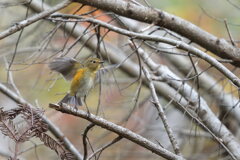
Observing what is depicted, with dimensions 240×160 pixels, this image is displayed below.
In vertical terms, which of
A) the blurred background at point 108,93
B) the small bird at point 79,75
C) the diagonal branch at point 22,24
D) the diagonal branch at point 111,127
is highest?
the blurred background at point 108,93

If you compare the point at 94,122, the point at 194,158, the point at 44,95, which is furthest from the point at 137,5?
the point at 44,95

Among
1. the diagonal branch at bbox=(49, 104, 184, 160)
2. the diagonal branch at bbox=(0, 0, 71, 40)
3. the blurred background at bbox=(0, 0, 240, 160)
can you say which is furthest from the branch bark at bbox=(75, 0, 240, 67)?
the blurred background at bbox=(0, 0, 240, 160)

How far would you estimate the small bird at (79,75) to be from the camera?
4.34m

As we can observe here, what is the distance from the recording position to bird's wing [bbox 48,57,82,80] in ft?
13.6

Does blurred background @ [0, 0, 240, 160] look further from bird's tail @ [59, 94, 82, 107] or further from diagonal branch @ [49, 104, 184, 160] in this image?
diagonal branch @ [49, 104, 184, 160]

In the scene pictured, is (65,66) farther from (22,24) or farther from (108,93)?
(108,93)

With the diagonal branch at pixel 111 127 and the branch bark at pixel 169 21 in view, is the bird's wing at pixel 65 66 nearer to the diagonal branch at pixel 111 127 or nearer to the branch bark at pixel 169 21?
the branch bark at pixel 169 21

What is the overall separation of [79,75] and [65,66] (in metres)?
0.16

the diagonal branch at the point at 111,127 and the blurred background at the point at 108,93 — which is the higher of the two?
the blurred background at the point at 108,93

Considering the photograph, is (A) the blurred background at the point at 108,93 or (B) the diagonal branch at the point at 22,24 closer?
(B) the diagonal branch at the point at 22,24

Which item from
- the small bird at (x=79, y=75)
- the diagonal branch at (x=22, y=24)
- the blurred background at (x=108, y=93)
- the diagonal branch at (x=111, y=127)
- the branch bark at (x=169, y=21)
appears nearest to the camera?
the diagonal branch at (x=111, y=127)

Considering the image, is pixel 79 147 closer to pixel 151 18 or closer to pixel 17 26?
pixel 151 18

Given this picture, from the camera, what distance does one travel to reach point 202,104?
4.75 meters

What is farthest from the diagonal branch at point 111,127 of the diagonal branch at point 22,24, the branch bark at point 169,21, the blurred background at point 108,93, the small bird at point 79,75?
the blurred background at point 108,93
